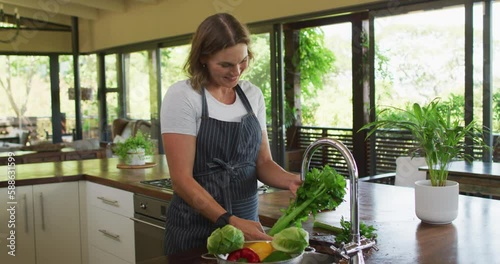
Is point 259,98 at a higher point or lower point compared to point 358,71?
lower

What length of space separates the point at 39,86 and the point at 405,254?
10.2m

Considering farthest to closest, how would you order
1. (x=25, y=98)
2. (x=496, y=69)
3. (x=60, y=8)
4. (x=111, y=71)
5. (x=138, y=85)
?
(x=25, y=98), (x=111, y=71), (x=60, y=8), (x=138, y=85), (x=496, y=69)

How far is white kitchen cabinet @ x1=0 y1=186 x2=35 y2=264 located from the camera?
3297 millimetres

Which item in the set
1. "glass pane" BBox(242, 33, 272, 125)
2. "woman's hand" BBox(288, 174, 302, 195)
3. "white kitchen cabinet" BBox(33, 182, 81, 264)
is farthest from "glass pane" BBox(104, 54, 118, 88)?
"woman's hand" BBox(288, 174, 302, 195)

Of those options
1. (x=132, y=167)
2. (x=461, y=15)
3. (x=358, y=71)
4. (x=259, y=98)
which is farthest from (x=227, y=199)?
(x=358, y=71)

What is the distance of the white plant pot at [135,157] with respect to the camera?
376 centimetres

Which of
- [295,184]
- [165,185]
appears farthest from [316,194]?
[165,185]

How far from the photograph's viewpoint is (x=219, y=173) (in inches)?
74.3

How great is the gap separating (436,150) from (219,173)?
0.72 metres

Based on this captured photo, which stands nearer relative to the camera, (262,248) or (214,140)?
(262,248)

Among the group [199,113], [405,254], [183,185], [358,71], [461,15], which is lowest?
[405,254]

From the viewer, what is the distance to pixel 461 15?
4562 mm

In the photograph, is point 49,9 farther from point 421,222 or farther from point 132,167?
point 421,222

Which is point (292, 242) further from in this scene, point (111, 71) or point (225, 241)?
point (111, 71)
